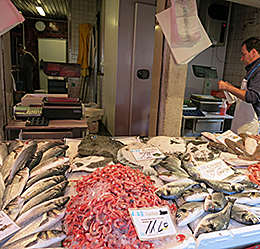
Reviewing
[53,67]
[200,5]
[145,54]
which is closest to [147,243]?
[53,67]

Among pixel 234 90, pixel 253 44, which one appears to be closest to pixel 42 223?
pixel 234 90

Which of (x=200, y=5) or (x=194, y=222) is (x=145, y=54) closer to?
(x=200, y=5)

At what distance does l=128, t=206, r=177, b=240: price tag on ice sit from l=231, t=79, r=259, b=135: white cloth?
248 centimetres

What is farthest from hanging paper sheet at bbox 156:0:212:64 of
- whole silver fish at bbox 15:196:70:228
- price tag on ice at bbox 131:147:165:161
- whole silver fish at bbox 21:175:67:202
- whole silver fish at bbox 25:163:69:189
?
whole silver fish at bbox 15:196:70:228

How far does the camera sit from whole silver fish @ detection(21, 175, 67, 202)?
111cm

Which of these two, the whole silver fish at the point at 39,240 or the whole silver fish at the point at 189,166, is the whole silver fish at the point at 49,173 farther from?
the whole silver fish at the point at 189,166

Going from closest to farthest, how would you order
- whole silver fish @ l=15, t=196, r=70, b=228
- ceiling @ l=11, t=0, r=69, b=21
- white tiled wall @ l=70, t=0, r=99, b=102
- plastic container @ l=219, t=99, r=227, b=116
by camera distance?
1. whole silver fish @ l=15, t=196, r=70, b=228
2. plastic container @ l=219, t=99, r=227, b=116
3. white tiled wall @ l=70, t=0, r=99, b=102
4. ceiling @ l=11, t=0, r=69, b=21

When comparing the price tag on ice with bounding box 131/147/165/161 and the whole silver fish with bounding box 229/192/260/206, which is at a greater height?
the price tag on ice with bounding box 131/147/165/161

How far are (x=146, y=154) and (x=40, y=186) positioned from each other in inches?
28.8

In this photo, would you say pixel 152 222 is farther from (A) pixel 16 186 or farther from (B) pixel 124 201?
(A) pixel 16 186

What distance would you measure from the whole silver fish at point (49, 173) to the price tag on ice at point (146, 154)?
18.8 inches

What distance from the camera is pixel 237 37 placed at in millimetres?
4844

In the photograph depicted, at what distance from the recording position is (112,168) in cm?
128

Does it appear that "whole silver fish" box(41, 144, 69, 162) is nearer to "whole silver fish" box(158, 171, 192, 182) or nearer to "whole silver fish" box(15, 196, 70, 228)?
"whole silver fish" box(15, 196, 70, 228)
